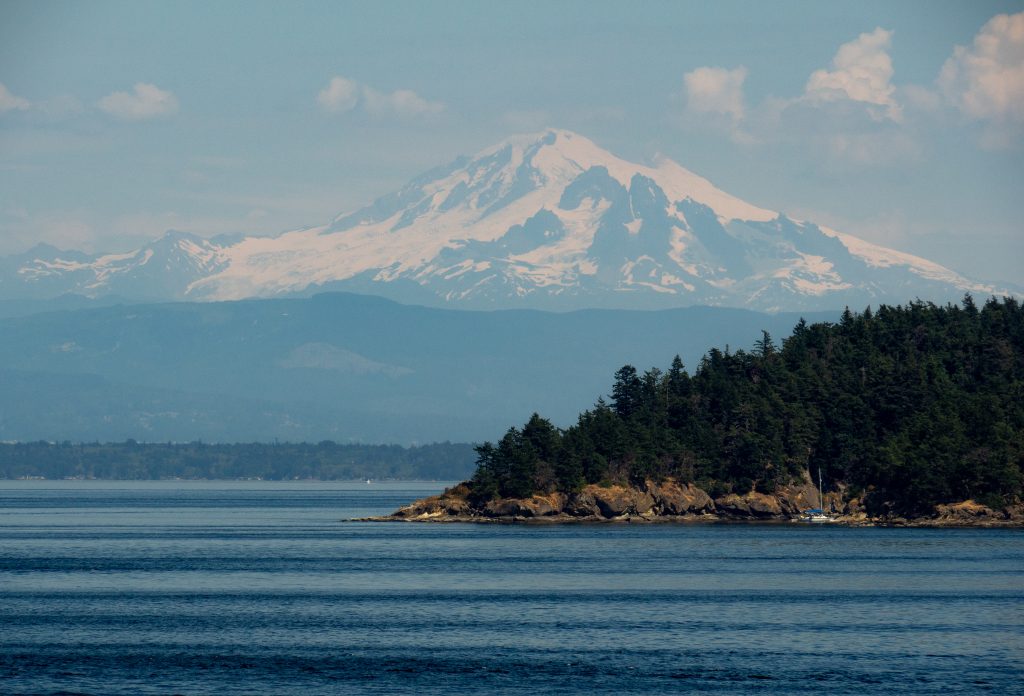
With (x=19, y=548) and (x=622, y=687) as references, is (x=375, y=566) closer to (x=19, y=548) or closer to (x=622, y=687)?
(x=19, y=548)

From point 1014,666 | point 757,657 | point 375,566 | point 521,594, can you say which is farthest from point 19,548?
point 1014,666

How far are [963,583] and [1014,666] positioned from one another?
149 ft

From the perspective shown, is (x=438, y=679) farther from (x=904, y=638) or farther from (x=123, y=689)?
(x=904, y=638)

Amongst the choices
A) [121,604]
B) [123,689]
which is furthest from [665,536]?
[123,689]

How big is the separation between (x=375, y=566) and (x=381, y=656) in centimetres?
6211

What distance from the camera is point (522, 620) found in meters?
110

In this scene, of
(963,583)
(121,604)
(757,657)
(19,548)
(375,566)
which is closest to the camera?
(757,657)

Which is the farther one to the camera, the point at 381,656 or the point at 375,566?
the point at 375,566

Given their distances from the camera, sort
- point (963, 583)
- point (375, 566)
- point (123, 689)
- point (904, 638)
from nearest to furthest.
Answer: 1. point (123, 689)
2. point (904, 638)
3. point (963, 583)
4. point (375, 566)

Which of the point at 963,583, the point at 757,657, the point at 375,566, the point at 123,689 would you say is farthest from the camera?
the point at 375,566

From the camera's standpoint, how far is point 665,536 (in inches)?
7731

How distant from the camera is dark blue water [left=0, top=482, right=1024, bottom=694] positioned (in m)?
85.3

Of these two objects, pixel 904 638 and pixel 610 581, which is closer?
pixel 904 638

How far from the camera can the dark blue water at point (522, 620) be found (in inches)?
3359
